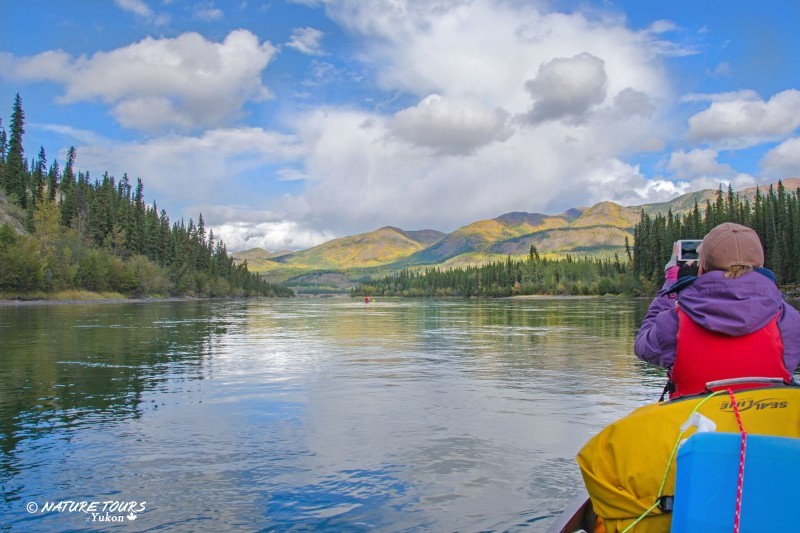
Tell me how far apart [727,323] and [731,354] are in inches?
A: 12.5

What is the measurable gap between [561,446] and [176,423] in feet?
31.0

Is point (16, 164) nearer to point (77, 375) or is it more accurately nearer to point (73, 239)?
point (73, 239)

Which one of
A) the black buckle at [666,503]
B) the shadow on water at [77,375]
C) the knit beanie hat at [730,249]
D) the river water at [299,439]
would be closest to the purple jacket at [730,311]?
the knit beanie hat at [730,249]

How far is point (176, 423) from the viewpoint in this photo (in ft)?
50.8

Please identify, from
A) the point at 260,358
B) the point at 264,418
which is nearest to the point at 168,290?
the point at 260,358

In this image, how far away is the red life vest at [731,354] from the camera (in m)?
5.34

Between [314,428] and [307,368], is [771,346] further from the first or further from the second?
[307,368]

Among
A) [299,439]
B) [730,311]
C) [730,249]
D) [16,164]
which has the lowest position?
[299,439]

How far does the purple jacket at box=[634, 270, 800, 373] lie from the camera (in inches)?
207

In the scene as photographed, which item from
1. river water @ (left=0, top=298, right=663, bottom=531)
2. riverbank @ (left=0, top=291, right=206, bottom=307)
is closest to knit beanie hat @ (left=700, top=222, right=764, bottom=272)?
river water @ (left=0, top=298, right=663, bottom=531)

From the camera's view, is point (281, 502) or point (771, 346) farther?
point (281, 502)

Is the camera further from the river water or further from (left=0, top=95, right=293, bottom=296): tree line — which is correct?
(left=0, top=95, right=293, bottom=296): tree line

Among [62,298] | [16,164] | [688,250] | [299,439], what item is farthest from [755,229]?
[16,164]

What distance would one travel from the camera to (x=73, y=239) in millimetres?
133375
